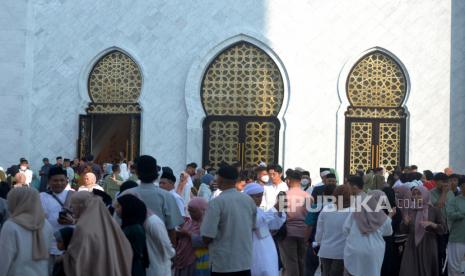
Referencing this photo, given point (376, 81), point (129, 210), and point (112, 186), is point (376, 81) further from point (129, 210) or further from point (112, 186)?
point (129, 210)

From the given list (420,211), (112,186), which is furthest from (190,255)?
(112,186)

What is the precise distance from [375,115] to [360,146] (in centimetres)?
64

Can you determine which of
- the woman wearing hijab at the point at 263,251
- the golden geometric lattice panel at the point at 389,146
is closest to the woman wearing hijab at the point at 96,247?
the woman wearing hijab at the point at 263,251

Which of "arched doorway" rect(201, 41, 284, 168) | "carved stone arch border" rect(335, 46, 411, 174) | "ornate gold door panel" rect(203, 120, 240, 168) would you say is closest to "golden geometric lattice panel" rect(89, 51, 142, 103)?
"arched doorway" rect(201, 41, 284, 168)

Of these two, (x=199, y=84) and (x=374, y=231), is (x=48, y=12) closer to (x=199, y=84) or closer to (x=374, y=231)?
(x=199, y=84)

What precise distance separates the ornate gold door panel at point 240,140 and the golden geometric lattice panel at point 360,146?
1.35 metres

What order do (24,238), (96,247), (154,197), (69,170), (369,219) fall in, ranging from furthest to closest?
(69,170)
(369,219)
(154,197)
(24,238)
(96,247)

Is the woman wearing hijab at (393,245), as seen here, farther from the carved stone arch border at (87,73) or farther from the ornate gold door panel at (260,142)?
the carved stone arch border at (87,73)

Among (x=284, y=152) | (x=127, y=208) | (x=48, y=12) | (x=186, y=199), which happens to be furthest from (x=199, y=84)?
(x=127, y=208)

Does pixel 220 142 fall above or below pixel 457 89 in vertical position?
below

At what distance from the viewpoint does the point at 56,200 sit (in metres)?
7.06

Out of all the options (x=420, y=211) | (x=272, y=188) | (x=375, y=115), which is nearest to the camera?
(x=420, y=211)

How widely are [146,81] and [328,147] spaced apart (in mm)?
3502

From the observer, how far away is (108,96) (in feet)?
56.2
